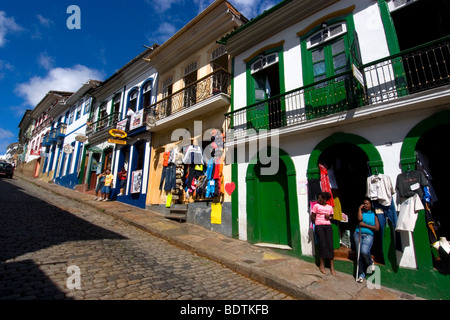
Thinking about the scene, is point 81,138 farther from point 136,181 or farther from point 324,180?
point 324,180

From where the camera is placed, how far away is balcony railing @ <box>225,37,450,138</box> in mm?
4884

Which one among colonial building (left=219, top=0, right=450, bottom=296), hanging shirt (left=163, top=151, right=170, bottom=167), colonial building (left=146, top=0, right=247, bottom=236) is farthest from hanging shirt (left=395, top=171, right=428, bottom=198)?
hanging shirt (left=163, top=151, right=170, bottom=167)

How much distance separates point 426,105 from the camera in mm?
4582

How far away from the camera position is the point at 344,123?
18.7 feet

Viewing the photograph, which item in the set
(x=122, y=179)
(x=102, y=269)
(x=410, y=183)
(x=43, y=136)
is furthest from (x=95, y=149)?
(x=410, y=183)

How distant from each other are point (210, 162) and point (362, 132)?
5.02 metres

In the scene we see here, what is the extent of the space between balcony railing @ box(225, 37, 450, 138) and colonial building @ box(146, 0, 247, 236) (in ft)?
5.03

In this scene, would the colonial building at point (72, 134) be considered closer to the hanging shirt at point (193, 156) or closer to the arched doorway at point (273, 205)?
the hanging shirt at point (193, 156)

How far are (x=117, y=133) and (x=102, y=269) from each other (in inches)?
384

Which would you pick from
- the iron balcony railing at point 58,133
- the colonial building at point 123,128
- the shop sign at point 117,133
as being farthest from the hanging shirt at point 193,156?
the iron balcony railing at point 58,133

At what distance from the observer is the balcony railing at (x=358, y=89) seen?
192 inches

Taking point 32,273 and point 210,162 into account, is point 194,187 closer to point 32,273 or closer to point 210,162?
point 210,162
